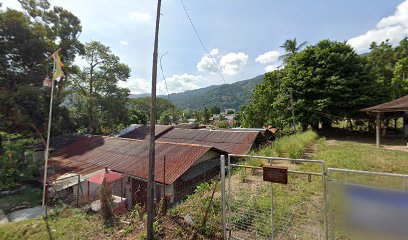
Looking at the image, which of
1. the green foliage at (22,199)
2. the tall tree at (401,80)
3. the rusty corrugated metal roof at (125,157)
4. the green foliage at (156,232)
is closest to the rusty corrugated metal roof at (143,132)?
the rusty corrugated metal roof at (125,157)

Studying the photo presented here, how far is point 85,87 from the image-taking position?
98.5 feet

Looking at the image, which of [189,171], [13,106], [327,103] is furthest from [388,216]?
[13,106]

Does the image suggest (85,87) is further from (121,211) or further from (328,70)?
(328,70)

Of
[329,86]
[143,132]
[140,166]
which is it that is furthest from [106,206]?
[143,132]

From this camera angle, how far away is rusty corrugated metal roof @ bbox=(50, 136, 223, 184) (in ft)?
35.0

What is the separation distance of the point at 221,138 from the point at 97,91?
21.1 metres

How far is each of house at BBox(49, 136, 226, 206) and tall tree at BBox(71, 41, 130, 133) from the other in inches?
506

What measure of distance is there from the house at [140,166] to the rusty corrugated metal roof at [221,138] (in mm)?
3039

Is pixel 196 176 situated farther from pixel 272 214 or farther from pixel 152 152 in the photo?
pixel 272 214

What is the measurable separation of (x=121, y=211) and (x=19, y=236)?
3.05m

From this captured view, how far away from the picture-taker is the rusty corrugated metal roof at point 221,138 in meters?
15.9

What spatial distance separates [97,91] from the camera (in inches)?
1175

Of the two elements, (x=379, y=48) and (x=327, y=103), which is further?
(x=379, y=48)

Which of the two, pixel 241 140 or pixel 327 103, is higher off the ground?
pixel 327 103
